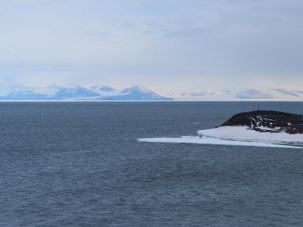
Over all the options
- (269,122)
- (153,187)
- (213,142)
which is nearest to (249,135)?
(269,122)

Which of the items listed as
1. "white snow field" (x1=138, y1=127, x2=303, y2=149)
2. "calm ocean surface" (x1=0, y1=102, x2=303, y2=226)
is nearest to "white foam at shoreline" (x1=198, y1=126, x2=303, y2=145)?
"white snow field" (x1=138, y1=127, x2=303, y2=149)

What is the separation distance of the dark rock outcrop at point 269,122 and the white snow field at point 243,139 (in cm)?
189

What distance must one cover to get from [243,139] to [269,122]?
28.9ft

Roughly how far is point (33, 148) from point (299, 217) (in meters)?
58.7

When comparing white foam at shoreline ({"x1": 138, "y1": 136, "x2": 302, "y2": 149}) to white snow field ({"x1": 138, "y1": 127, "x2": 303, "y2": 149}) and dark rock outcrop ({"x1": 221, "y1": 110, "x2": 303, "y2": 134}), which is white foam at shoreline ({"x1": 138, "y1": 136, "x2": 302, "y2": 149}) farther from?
dark rock outcrop ({"x1": 221, "y1": 110, "x2": 303, "y2": 134})

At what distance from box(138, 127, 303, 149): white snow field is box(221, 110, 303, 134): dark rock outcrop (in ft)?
6.20

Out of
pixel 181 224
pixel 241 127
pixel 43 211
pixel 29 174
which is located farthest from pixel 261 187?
pixel 241 127

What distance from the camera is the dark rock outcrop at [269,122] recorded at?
91812 millimetres

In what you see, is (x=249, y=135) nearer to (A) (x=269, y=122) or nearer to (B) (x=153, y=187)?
(A) (x=269, y=122)

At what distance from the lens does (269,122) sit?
96.9 metres

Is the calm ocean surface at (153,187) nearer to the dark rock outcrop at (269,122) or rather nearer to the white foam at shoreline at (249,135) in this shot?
the white foam at shoreline at (249,135)

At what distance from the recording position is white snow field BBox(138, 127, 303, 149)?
3332 inches

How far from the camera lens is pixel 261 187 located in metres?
45.8

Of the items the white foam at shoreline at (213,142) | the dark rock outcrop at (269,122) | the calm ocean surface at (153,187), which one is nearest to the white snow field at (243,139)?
the white foam at shoreline at (213,142)
